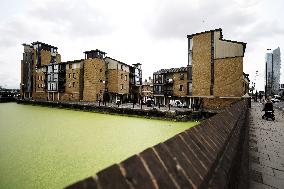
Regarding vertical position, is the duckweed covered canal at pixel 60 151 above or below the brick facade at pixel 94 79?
below

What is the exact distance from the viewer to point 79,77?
44.8m

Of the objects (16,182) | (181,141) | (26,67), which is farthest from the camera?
(26,67)

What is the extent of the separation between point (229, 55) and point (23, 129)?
87.7 feet

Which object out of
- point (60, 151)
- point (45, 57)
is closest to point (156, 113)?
point (60, 151)

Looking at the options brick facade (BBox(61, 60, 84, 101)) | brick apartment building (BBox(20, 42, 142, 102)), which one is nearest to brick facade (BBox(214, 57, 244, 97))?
brick apartment building (BBox(20, 42, 142, 102))

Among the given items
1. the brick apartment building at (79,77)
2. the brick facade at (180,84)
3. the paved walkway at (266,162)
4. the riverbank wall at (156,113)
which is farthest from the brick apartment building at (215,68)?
the paved walkway at (266,162)

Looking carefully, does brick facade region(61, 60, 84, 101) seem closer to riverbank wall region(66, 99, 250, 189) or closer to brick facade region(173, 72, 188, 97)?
brick facade region(173, 72, 188, 97)

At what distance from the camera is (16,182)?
789 cm

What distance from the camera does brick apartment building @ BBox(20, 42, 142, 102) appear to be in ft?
143

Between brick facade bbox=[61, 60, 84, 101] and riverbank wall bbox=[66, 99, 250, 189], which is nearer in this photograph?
riverbank wall bbox=[66, 99, 250, 189]

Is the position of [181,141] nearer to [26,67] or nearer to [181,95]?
[181,95]

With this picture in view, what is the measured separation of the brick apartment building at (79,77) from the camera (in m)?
43.5

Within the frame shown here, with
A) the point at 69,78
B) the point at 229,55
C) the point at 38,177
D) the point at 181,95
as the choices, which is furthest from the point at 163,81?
the point at 38,177

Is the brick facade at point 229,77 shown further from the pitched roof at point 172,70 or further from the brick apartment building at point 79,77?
the brick apartment building at point 79,77
